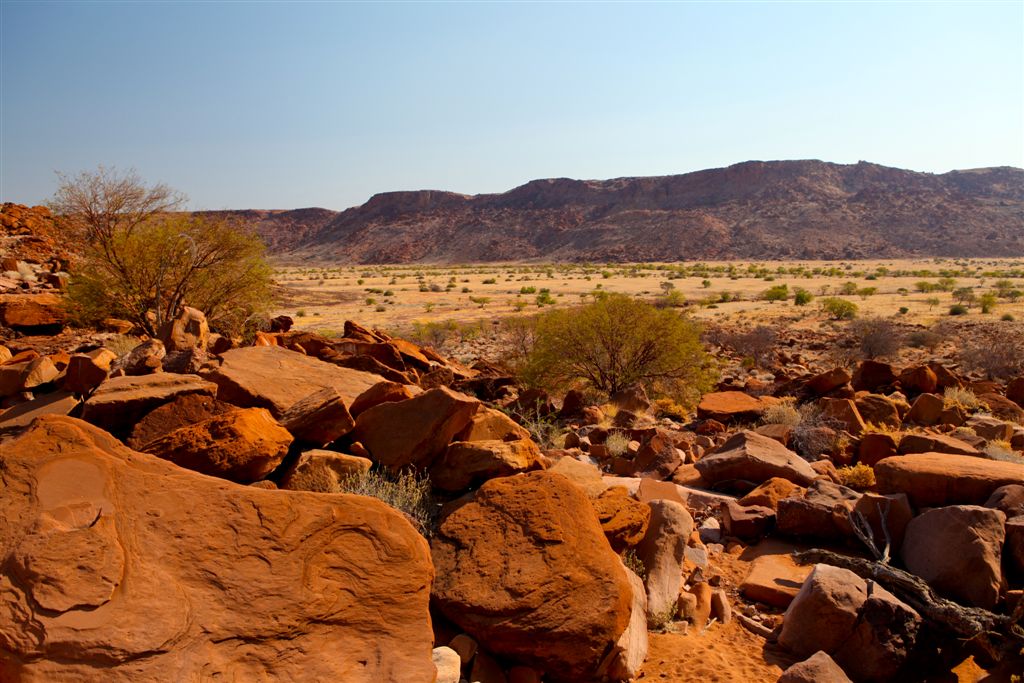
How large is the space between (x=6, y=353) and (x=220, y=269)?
648 centimetres

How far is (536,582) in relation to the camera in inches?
167

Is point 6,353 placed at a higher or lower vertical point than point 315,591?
higher

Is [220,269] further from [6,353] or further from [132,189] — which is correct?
[6,353]

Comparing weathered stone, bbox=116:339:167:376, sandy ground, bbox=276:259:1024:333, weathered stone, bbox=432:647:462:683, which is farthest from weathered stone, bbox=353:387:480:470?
sandy ground, bbox=276:259:1024:333

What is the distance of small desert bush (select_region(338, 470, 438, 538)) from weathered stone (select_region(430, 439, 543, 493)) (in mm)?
191

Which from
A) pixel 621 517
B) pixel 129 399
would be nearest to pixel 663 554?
pixel 621 517

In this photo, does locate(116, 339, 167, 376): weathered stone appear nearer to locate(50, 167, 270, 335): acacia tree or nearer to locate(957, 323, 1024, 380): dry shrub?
locate(50, 167, 270, 335): acacia tree

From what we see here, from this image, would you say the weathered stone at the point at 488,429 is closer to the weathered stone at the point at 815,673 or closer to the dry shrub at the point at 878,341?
the weathered stone at the point at 815,673

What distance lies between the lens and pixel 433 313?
1294 inches

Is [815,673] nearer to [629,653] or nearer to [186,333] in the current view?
[629,653]

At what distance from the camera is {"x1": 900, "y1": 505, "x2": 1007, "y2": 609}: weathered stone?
5.57 meters

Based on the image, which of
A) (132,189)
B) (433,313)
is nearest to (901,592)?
(132,189)

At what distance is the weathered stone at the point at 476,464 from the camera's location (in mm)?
5461

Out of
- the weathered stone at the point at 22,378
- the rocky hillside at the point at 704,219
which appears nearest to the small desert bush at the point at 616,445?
the weathered stone at the point at 22,378
